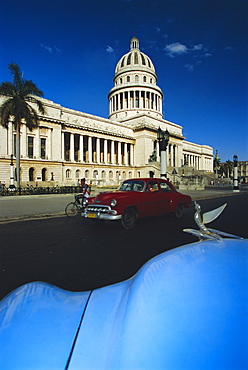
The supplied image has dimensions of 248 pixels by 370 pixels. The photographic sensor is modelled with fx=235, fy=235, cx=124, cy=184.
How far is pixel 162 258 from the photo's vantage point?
1331 mm

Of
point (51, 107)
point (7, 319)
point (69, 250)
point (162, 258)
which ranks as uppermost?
point (51, 107)

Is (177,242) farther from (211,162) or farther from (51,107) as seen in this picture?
(211,162)

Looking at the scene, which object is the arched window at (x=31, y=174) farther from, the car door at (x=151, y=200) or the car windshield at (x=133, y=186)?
the car door at (x=151, y=200)

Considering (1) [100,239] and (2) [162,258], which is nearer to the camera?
(2) [162,258]

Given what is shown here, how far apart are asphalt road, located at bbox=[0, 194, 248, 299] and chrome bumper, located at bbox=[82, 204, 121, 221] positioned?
0.38 metres

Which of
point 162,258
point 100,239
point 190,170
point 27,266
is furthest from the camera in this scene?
point 190,170

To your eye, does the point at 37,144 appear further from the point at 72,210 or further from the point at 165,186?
the point at 165,186

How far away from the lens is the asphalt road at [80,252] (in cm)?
324

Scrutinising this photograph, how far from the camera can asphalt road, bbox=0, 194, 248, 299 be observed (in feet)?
10.6

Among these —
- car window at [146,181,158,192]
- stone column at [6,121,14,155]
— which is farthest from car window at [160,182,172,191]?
stone column at [6,121,14,155]

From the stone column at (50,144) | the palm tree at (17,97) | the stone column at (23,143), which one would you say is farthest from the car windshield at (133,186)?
the stone column at (50,144)

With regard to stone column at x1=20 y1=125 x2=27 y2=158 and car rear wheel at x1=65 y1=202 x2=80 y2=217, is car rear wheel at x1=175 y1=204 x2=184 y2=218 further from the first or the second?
stone column at x1=20 y1=125 x2=27 y2=158

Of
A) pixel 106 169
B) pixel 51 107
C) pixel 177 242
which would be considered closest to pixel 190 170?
pixel 106 169

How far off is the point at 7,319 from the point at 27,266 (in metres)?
2.82
